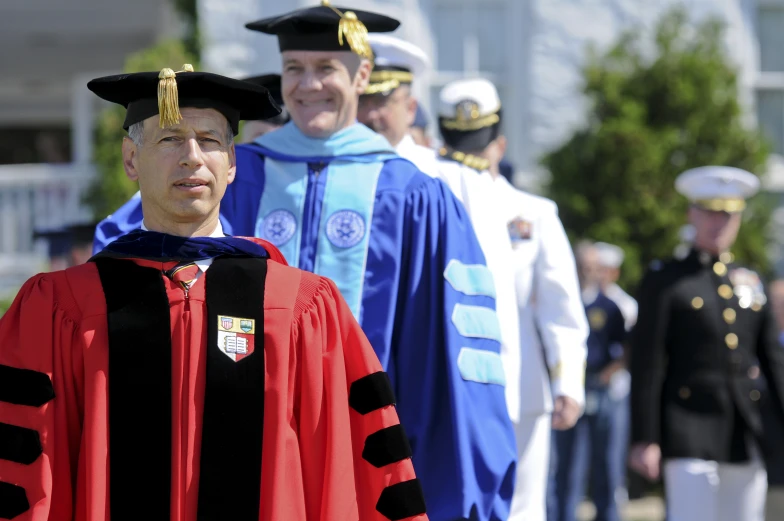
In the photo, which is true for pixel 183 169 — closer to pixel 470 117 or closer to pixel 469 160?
pixel 469 160

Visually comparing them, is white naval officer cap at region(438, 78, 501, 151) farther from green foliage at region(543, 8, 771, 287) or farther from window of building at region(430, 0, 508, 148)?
window of building at region(430, 0, 508, 148)

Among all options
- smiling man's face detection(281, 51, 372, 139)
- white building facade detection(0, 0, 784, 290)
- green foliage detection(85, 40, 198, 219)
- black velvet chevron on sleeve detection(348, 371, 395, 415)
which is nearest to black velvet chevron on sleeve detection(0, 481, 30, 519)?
black velvet chevron on sleeve detection(348, 371, 395, 415)

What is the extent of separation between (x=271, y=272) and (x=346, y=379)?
1.11 ft

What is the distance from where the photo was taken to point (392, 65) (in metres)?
6.55

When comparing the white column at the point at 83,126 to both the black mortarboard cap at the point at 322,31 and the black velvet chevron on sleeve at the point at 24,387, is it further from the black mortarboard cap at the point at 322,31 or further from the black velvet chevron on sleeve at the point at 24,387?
the black velvet chevron on sleeve at the point at 24,387

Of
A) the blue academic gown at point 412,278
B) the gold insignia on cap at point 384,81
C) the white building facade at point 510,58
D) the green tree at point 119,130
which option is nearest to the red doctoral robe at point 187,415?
the blue academic gown at point 412,278

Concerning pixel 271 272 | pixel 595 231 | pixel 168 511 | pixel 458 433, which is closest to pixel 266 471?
pixel 168 511

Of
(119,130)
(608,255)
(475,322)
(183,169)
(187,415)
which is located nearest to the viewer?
(187,415)

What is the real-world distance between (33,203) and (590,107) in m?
4.97

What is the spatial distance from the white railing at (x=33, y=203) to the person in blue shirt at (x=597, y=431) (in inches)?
197

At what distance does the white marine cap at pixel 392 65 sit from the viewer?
6375 millimetres

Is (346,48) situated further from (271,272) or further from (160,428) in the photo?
(160,428)

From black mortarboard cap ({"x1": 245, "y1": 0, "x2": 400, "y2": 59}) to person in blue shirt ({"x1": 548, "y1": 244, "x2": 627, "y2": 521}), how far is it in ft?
17.0

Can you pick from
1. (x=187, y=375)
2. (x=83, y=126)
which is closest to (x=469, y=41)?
(x=83, y=126)
